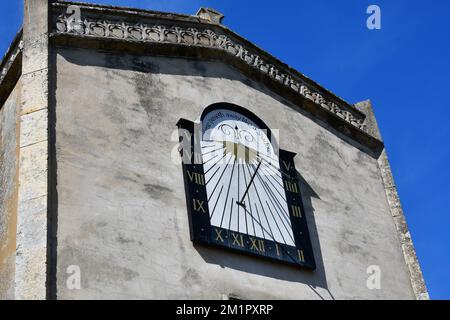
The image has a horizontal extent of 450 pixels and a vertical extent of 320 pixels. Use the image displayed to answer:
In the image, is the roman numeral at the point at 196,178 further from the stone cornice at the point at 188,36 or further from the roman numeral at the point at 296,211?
the stone cornice at the point at 188,36

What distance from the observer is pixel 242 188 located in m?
12.2

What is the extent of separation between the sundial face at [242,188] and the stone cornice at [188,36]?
108 cm

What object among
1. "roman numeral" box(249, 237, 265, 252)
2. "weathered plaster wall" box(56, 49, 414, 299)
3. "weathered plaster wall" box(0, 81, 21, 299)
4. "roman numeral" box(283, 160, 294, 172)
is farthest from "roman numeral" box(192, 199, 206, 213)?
"weathered plaster wall" box(0, 81, 21, 299)

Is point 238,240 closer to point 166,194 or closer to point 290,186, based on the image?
point 166,194

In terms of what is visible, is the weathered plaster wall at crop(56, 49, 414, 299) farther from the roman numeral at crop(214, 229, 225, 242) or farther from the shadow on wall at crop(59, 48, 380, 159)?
the roman numeral at crop(214, 229, 225, 242)

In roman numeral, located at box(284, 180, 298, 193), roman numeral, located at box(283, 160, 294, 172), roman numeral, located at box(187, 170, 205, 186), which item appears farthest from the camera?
roman numeral, located at box(283, 160, 294, 172)

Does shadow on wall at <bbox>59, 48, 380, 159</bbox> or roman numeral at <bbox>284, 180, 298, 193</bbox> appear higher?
shadow on wall at <bbox>59, 48, 380, 159</bbox>

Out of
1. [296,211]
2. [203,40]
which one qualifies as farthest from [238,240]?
[203,40]

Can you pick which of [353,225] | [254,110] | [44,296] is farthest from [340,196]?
[44,296]

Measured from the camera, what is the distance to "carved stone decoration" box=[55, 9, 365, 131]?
40.8 feet

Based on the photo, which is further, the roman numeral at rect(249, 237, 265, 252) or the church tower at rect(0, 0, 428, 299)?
the roman numeral at rect(249, 237, 265, 252)
